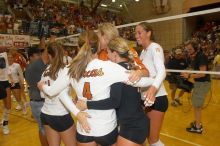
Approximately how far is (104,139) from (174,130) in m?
3.94

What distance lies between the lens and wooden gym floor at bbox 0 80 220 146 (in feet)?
16.9

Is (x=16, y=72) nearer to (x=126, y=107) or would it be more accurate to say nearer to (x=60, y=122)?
(x=60, y=122)

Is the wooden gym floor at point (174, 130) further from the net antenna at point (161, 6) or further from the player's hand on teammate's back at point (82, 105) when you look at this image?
the net antenna at point (161, 6)

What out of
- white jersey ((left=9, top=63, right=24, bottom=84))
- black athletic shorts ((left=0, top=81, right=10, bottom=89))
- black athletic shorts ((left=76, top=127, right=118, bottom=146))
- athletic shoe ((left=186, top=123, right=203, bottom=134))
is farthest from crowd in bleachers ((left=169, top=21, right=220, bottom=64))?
black athletic shorts ((left=76, top=127, right=118, bottom=146))

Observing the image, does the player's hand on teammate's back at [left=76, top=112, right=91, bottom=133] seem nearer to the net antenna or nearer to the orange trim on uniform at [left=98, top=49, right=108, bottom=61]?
the orange trim on uniform at [left=98, top=49, right=108, bottom=61]

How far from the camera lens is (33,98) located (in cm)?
357

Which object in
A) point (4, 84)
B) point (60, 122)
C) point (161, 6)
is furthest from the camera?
point (161, 6)

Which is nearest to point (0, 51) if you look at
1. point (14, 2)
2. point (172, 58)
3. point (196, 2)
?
point (172, 58)

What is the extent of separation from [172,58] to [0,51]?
5.24 m

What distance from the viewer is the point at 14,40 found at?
14.1 m

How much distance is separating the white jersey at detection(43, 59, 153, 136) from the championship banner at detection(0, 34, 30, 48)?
1247 cm

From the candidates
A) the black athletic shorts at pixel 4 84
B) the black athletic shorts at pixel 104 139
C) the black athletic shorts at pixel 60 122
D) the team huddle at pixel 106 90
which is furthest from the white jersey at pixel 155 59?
the black athletic shorts at pixel 4 84

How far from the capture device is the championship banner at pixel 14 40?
13732 millimetres

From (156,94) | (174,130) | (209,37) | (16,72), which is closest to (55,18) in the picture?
(209,37)
